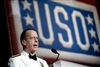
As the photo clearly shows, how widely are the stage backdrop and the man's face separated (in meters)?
0.93

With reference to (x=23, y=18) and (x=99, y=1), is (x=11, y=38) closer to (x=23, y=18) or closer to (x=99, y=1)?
(x=23, y=18)

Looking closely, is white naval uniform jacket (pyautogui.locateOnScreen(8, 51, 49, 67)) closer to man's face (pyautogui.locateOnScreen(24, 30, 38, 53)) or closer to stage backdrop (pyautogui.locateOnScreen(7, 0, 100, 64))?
man's face (pyautogui.locateOnScreen(24, 30, 38, 53))

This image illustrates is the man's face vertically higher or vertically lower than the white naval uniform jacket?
higher

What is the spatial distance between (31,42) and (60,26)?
4.62 feet

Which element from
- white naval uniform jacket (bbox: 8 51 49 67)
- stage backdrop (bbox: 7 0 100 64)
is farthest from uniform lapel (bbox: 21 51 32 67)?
stage backdrop (bbox: 7 0 100 64)

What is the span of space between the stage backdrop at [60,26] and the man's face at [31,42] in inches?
36.7

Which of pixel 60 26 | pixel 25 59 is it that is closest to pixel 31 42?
pixel 25 59

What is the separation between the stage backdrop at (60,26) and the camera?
289cm

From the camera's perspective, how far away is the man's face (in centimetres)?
180

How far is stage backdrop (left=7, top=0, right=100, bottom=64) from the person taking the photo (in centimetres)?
289

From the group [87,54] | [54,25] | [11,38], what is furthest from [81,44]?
[11,38]

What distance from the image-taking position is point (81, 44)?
10.8ft

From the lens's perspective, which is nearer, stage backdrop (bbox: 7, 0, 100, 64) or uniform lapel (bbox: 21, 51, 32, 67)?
uniform lapel (bbox: 21, 51, 32, 67)

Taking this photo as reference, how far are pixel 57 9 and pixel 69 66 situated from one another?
2.48 feet
